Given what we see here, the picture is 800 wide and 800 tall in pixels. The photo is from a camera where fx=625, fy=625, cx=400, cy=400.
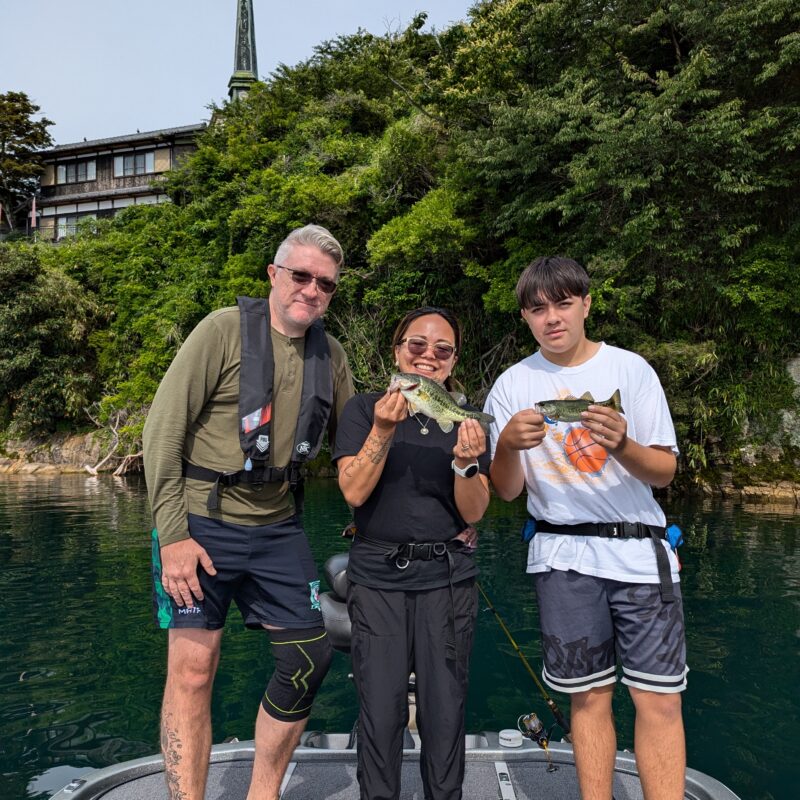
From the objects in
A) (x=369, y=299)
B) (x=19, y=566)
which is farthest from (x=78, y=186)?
(x=19, y=566)

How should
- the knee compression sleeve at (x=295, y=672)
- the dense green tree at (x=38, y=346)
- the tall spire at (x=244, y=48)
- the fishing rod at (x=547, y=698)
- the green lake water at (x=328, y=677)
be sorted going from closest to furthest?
the knee compression sleeve at (x=295, y=672) < the fishing rod at (x=547, y=698) < the green lake water at (x=328, y=677) < the dense green tree at (x=38, y=346) < the tall spire at (x=244, y=48)

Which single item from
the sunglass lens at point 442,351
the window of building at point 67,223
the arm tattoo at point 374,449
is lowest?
the arm tattoo at point 374,449

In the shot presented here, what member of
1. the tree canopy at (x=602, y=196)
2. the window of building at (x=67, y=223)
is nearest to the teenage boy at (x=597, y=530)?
the tree canopy at (x=602, y=196)

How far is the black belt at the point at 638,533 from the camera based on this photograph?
2848 millimetres

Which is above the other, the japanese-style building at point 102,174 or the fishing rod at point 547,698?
the japanese-style building at point 102,174

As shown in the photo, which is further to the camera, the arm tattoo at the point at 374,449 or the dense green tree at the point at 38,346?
the dense green tree at the point at 38,346

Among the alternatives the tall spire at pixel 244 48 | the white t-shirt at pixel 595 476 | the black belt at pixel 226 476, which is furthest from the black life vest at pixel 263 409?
the tall spire at pixel 244 48

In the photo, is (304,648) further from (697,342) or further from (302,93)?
(302,93)

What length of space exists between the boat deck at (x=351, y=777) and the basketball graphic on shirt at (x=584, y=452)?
1.79 metres

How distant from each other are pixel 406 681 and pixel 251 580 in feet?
3.24

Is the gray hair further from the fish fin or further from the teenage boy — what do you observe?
the fish fin

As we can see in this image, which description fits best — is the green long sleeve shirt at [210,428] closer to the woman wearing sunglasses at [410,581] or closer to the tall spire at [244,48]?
the woman wearing sunglasses at [410,581]

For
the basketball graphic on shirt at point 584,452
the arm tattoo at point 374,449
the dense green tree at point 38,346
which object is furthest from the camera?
the dense green tree at point 38,346

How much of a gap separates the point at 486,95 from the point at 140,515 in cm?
1638
